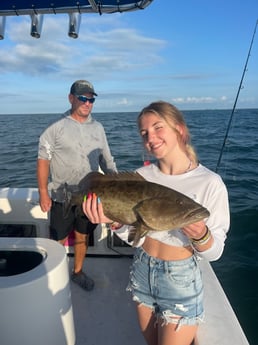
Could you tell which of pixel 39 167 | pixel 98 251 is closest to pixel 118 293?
pixel 98 251

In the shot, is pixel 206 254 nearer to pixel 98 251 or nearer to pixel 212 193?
pixel 212 193

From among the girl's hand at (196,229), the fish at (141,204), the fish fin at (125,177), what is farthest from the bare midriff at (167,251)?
the fish fin at (125,177)

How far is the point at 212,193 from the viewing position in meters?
2.06

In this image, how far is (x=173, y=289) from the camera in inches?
81.7

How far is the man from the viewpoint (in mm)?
3801

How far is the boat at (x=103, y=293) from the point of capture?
249 cm

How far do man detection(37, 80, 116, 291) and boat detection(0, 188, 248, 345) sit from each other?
0.34 metres

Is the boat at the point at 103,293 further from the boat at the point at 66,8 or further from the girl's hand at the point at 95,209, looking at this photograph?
the boat at the point at 66,8

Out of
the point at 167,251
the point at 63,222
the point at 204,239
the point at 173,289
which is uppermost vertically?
the point at 204,239

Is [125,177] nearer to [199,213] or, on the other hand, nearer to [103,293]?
[199,213]

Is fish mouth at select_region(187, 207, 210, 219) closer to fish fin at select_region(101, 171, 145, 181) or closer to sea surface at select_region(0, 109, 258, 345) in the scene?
fish fin at select_region(101, 171, 145, 181)

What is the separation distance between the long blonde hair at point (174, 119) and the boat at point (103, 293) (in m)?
1.20

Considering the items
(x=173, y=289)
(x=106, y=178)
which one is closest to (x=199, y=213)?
(x=173, y=289)

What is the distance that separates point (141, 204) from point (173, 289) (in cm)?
59
